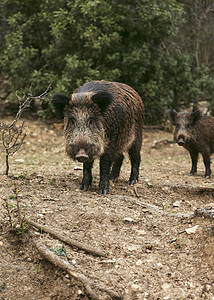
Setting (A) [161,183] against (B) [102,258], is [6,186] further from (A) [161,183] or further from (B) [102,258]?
(A) [161,183]

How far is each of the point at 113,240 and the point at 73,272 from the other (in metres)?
0.74

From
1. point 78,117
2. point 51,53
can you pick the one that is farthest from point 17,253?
point 51,53

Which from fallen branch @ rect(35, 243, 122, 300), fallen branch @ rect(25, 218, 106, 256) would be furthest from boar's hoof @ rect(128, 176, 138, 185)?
fallen branch @ rect(35, 243, 122, 300)

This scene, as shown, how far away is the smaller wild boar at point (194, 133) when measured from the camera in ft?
→ 25.4

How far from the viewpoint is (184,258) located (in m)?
3.83

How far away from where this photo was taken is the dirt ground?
11.3 feet

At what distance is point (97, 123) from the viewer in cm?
510

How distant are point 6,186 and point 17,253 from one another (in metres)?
1.48

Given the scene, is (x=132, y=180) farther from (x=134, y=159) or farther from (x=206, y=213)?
(x=206, y=213)

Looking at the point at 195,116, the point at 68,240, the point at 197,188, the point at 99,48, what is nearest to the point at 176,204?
the point at 197,188

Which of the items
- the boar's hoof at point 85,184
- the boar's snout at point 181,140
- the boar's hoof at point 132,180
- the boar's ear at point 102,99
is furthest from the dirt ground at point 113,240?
the boar's snout at point 181,140

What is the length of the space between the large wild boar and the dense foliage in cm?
521

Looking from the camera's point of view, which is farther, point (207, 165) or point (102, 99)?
point (207, 165)

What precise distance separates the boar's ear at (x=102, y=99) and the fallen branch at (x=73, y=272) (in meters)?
2.18
